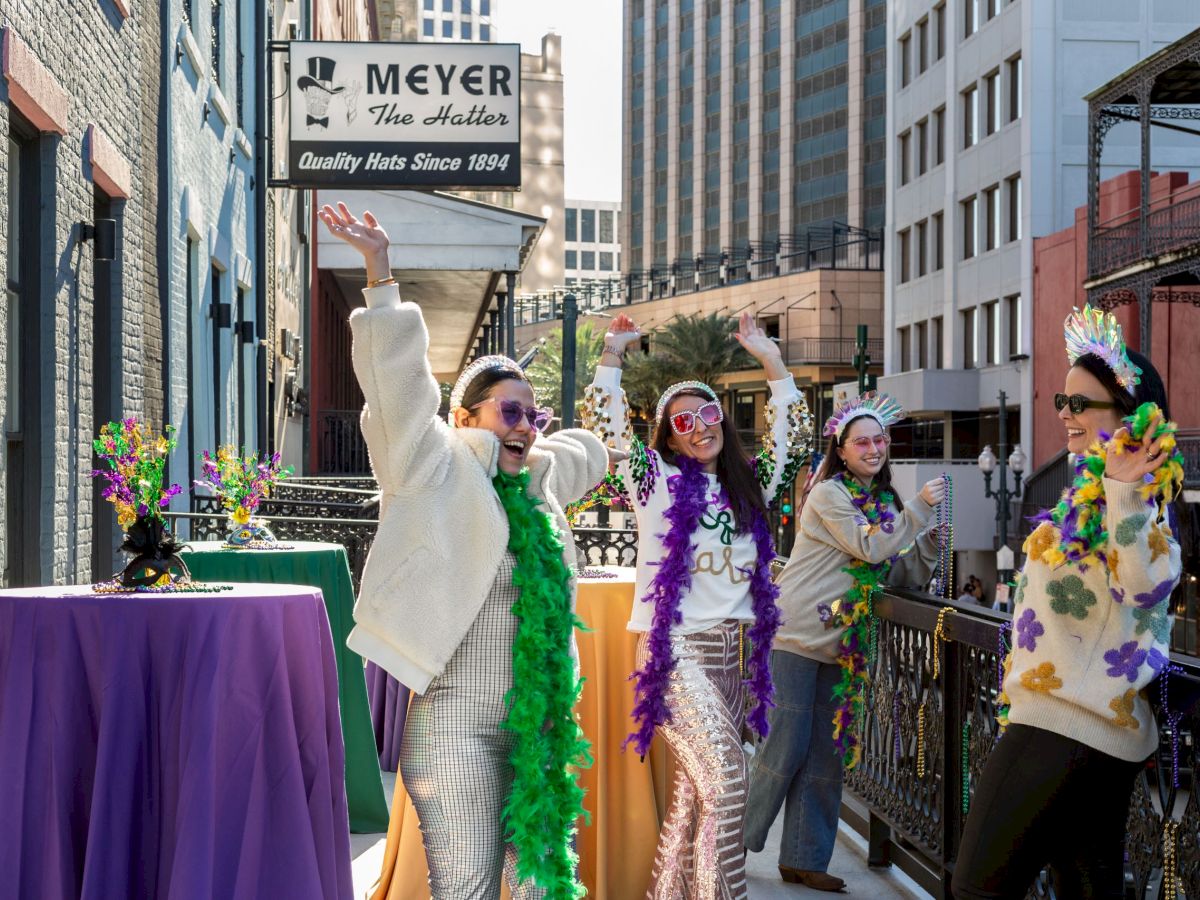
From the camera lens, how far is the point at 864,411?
666 centimetres

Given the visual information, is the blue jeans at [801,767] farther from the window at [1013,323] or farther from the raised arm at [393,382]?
the window at [1013,323]

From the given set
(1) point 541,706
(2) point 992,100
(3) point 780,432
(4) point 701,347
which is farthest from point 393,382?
(4) point 701,347

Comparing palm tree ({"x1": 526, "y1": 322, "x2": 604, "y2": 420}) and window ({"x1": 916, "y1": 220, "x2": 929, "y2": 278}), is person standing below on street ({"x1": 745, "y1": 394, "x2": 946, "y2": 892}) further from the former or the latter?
palm tree ({"x1": 526, "y1": 322, "x2": 604, "y2": 420})

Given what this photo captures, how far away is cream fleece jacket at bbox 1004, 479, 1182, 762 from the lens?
3740 millimetres

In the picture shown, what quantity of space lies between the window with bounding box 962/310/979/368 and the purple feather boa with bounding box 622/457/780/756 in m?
45.9

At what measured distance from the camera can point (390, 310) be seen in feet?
13.8

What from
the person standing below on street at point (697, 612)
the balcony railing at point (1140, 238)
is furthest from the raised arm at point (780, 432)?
the balcony railing at point (1140, 238)

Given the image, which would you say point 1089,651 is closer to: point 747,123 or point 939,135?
point 939,135

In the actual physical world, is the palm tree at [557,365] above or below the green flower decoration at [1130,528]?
above

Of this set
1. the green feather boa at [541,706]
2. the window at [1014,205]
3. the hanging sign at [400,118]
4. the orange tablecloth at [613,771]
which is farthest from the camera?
the window at [1014,205]

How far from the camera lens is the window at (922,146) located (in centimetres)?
5391

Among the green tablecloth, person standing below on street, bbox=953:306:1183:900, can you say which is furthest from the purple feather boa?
the green tablecloth

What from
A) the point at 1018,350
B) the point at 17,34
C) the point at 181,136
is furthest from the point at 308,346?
the point at 1018,350

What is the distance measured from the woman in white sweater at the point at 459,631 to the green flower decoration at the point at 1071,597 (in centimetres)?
137
